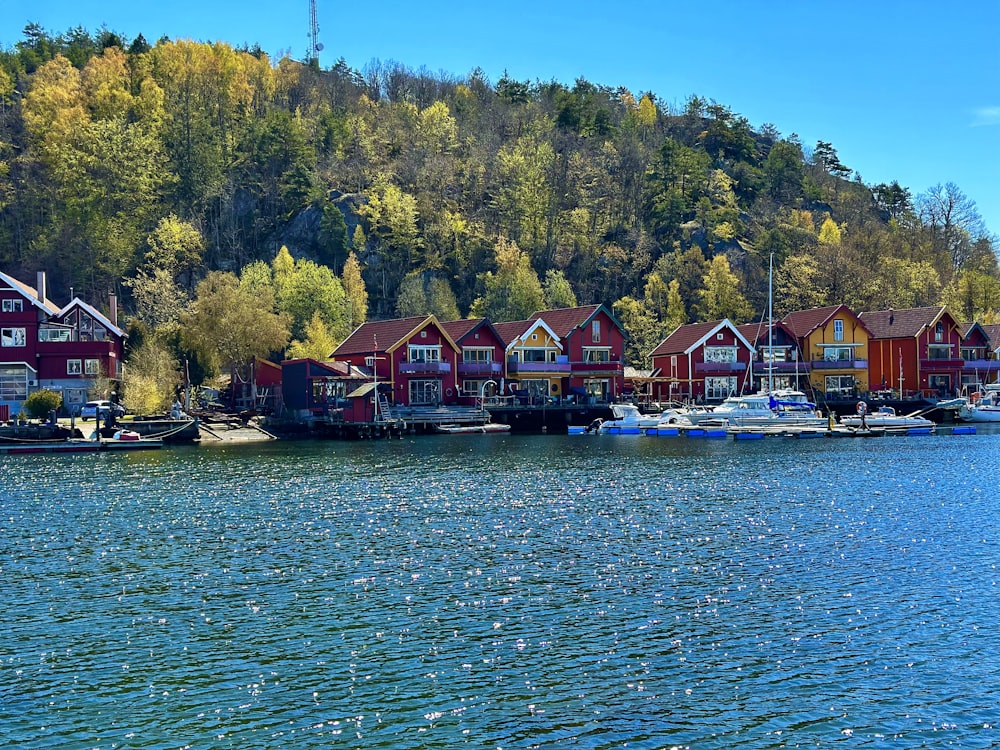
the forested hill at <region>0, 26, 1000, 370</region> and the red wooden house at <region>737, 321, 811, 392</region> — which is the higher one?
the forested hill at <region>0, 26, 1000, 370</region>

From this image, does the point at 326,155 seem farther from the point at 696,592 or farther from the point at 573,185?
the point at 696,592

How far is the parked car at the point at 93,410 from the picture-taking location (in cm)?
7056

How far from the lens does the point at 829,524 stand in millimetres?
33094

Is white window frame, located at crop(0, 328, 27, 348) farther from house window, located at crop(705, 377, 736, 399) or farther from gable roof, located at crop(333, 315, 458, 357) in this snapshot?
house window, located at crop(705, 377, 736, 399)

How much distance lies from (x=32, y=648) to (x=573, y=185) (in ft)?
389

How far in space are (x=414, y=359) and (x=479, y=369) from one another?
6117 millimetres

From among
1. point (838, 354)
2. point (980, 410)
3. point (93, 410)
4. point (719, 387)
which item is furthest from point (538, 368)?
point (980, 410)

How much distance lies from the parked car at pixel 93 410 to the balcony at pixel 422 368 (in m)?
22.7

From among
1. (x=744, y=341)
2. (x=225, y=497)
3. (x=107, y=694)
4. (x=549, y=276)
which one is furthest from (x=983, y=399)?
(x=107, y=694)

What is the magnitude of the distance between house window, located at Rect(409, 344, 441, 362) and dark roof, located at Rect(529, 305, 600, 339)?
13.3 metres

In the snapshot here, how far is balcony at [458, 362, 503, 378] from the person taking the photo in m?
84.8

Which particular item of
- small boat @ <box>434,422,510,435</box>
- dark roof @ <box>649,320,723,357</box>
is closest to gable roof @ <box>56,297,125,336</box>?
small boat @ <box>434,422,510,435</box>

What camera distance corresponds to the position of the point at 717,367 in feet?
305

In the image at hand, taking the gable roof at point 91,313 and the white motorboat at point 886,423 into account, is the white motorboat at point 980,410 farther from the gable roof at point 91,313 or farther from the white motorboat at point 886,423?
the gable roof at point 91,313
